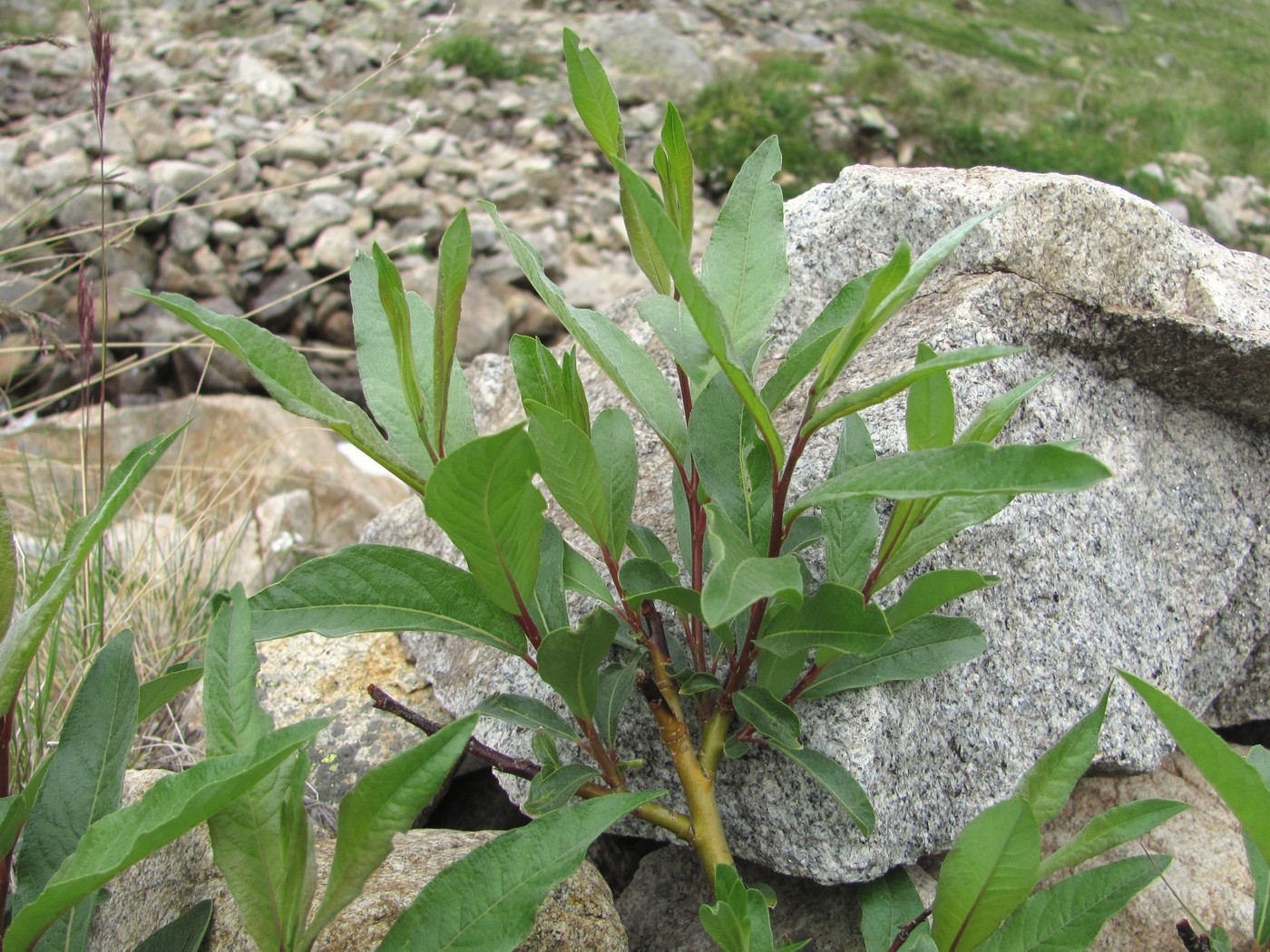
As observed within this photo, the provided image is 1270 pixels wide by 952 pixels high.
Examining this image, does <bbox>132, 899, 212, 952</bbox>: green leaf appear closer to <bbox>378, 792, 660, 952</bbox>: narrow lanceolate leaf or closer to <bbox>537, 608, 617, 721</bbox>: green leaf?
<bbox>378, 792, 660, 952</bbox>: narrow lanceolate leaf

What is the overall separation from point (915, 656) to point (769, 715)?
20cm

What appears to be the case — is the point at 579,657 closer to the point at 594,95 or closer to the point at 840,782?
the point at 840,782

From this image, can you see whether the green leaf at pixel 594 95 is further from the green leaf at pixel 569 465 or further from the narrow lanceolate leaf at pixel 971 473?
the narrow lanceolate leaf at pixel 971 473

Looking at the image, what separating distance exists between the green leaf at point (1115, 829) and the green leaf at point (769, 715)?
0.29 meters

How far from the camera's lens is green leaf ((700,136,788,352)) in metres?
1.10

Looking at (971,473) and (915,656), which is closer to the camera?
(971,473)

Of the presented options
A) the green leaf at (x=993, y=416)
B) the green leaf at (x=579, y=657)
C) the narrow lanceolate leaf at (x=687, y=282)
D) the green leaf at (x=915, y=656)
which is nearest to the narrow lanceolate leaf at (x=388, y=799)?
the green leaf at (x=579, y=657)

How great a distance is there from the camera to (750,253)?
3.70 ft

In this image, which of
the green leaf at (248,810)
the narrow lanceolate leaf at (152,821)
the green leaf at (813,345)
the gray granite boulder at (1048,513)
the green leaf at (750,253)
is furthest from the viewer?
the gray granite boulder at (1048,513)

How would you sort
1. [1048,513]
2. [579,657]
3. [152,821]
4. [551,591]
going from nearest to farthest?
[152,821] < [579,657] < [551,591] < [1048,513]

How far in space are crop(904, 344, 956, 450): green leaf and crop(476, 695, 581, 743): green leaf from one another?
494mm

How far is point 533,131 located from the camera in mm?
9016

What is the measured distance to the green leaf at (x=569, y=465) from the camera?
0.93 metres

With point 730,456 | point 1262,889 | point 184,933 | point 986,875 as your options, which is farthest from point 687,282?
point 1262,889
